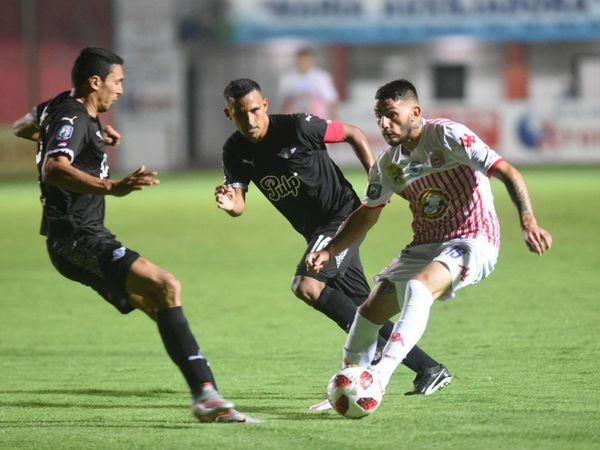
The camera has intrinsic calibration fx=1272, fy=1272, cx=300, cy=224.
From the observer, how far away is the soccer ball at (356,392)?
19.7 ft

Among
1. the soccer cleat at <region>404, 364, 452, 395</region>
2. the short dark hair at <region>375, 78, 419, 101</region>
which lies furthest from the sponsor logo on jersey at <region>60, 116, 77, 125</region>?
the soccer cleat at <region>404, 364, 452, 395</region>

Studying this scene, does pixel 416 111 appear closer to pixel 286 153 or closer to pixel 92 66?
pixel 286 153

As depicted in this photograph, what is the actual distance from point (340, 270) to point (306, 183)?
0.55 meters

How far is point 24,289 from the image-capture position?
39.6 feet

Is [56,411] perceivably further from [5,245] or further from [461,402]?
[5,245]

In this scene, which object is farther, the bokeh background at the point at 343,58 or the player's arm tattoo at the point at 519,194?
the bokeh background at the point at 343,58

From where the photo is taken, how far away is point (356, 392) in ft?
19.7

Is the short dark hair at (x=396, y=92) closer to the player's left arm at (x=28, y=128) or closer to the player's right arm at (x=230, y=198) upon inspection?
the player's right arm at (x=230, y=198)

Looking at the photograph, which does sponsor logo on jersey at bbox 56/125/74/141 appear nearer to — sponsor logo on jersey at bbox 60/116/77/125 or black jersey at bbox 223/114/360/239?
sponsor logo on jersey at bbox 60/116/77/125

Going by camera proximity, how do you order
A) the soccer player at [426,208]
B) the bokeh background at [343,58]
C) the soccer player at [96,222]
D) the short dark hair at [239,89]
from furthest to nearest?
the bokeh background at [343,58] < the short dark hair at [239,89] < the soccer player at [426,208] < the soccer player at [96,222]

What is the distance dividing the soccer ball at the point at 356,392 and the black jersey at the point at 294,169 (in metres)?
1.62

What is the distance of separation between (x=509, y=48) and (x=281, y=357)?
87.7 ft

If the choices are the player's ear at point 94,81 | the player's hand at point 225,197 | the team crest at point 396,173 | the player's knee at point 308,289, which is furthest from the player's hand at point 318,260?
the player's ear at point 94,81

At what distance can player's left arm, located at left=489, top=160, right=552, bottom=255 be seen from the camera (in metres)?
5.93
